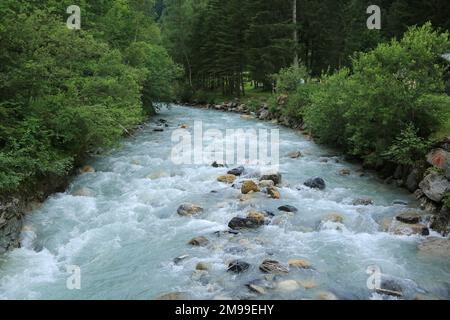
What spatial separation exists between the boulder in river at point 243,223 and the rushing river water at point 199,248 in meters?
0.26

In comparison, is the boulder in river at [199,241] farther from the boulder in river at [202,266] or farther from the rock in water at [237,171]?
the rock in water at [237,171]

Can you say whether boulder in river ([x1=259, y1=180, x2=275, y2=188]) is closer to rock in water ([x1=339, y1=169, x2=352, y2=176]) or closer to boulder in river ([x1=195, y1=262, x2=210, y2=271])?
rock in water ([x1=339, y1=169, x2=352, y2=176])

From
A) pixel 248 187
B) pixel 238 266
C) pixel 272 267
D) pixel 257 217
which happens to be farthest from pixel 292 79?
pixel 238 266

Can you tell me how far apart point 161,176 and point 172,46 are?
39683mm

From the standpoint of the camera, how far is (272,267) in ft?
32.2

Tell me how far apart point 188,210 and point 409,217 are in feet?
20.9

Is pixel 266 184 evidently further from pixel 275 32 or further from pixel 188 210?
pixel 275 32

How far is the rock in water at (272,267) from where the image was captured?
383 inches

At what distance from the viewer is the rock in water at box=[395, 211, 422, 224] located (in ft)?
41.2

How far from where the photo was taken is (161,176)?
17.5m

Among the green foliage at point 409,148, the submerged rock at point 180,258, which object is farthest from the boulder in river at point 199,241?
the green foliage at point 409,148

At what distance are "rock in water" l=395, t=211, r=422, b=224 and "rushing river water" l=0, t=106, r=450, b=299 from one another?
39cm
